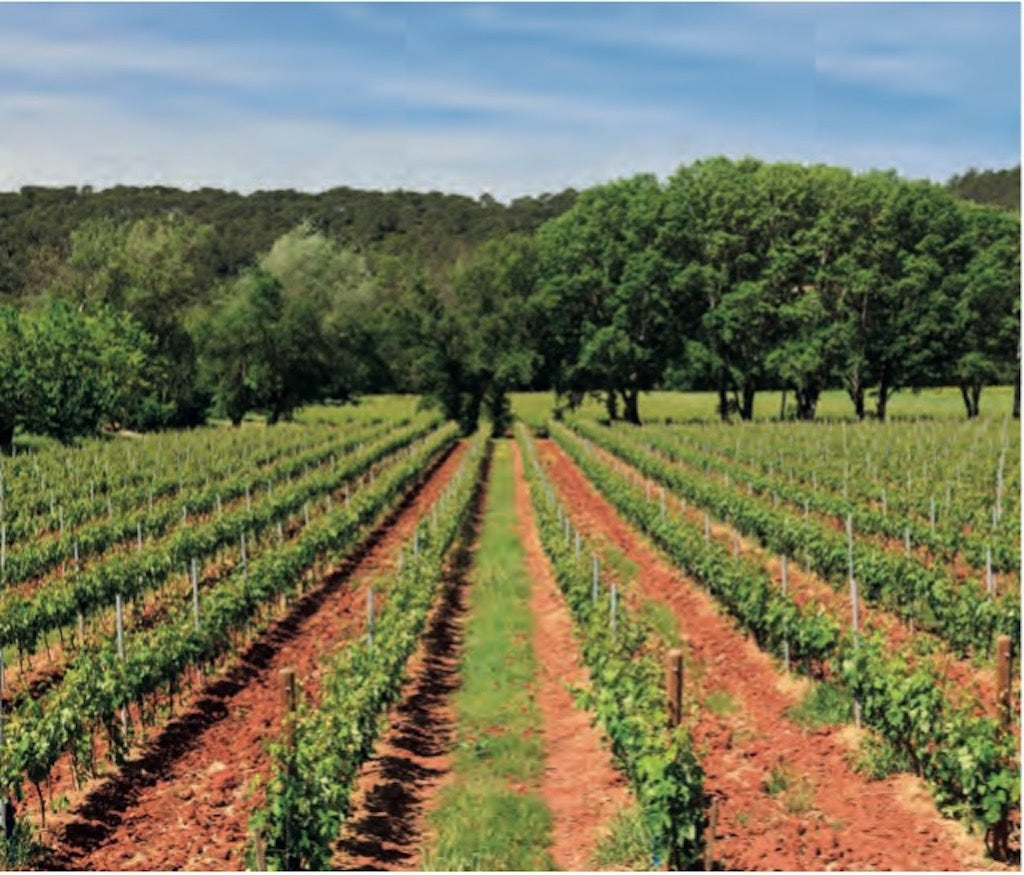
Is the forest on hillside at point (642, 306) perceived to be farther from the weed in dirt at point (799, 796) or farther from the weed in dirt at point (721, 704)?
the weed in dirt at point (799, 796)

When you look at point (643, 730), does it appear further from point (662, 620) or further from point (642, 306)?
point (642, 306)

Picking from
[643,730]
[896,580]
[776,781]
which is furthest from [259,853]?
[896,580]

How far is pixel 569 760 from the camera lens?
1270 centimetres

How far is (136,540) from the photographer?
26125 millimetres

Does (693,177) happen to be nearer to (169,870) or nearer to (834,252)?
(834,252)

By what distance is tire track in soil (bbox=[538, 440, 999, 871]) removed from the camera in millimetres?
9742

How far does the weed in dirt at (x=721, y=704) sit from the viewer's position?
1417cm

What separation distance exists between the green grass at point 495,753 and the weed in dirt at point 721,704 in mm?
2275

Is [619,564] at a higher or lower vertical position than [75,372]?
lower

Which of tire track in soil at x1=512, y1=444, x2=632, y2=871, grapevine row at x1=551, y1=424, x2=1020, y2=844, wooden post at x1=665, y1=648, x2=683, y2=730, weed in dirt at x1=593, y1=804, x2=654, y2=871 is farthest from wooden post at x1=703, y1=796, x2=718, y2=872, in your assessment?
grapevine row at x1=551, y1=424, x2=1020, y2=844

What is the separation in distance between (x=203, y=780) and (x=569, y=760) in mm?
4109

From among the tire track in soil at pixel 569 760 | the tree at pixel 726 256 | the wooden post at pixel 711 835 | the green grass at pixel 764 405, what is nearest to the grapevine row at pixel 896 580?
the tire track in soil at pixel 569 760

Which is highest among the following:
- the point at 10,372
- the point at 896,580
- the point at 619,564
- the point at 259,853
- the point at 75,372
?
the point at 75,372

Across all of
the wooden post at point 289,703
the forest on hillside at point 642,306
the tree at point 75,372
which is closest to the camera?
the wooden post at point 289,703
